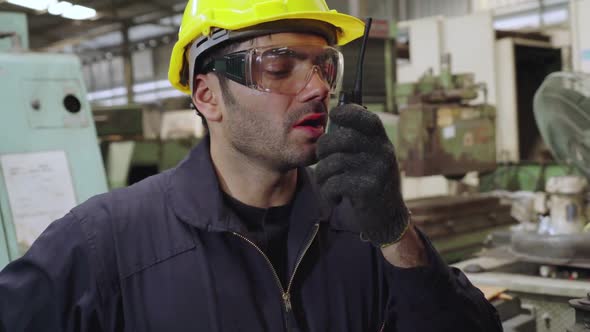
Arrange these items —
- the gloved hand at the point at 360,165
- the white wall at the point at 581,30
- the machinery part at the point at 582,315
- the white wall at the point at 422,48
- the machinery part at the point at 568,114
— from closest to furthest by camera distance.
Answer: the gloved hand at the point at 360,165, the machinery part at the point at 582,315, the machinery part at the point at 568,114, the white wall at the point at 581,30, the white wall at the point at 422,48

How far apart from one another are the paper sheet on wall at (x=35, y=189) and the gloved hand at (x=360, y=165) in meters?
1.14

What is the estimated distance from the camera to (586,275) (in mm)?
1936

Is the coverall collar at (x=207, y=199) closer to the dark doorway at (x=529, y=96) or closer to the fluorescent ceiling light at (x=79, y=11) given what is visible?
the dark doorway at (x=529, y=96)

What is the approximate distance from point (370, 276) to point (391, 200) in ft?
0.90

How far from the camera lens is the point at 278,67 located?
1.14m

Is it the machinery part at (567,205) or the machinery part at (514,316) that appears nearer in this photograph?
the machinery part at (514,316)

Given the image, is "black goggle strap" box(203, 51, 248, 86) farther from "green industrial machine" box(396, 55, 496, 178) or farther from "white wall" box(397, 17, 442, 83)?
"white wall" box(397, 17, 442, 83)

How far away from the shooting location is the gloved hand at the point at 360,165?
936 millimetres

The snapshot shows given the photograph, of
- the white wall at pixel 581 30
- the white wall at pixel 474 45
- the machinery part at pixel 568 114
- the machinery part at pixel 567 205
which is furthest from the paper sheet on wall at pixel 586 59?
the machinery part at pixel 568 114

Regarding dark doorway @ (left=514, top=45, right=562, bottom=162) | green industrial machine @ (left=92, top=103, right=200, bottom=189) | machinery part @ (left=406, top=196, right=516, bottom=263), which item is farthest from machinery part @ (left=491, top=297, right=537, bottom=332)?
dark doorway @ (left=514, top=45, right=562, bottom=162)

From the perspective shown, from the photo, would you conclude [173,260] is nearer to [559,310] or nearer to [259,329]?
[259,329]

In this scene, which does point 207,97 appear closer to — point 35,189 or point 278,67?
point 278,67

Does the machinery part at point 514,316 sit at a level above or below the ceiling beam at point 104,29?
below

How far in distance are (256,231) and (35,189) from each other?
3.01ft
